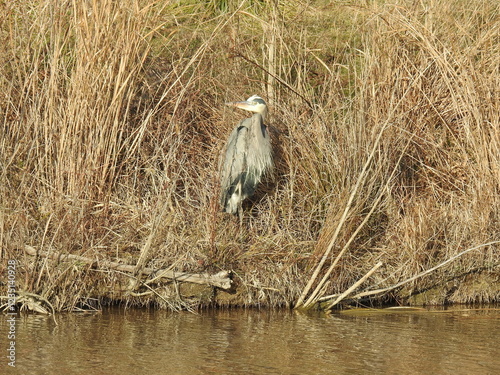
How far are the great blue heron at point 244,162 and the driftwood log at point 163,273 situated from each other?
66 cm

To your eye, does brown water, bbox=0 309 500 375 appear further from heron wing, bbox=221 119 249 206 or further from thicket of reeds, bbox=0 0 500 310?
heron wing, bbox=221 119 249 206

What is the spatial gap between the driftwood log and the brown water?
22 cm

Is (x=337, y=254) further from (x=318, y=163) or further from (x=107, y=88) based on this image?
(x=107, y=88)

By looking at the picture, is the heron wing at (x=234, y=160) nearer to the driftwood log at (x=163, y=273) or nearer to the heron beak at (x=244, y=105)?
the heron beak at (x=244, y=105)

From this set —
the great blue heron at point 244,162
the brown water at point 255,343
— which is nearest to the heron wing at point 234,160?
the great blue heron at point 244,162

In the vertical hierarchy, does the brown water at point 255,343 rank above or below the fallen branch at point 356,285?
below

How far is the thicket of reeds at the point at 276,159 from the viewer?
5.67 metres

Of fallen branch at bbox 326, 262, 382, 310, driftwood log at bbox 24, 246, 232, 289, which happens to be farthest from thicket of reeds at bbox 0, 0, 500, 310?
fallen branch at bbox 326, 262, 382, 310

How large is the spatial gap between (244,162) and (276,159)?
1.45 feet

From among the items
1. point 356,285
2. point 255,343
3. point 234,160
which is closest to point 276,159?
point 234,160

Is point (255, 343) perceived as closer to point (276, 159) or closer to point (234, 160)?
point (234, 160)

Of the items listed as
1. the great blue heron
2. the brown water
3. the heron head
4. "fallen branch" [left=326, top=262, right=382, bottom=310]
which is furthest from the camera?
the heron head

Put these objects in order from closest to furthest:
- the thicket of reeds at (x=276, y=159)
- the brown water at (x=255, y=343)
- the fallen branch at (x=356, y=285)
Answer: the brown water at (x=255, y=343) < the fallen branch at (x=356, y=285) < the thicket of reeds at (x=276, y=159)

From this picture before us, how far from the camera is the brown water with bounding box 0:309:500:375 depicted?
429 centimetres
